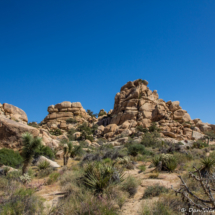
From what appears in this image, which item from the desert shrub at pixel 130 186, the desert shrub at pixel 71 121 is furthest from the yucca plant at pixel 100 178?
the desert shrub at pixel 71 121

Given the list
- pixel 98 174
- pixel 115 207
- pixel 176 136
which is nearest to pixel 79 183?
pixel 98 174

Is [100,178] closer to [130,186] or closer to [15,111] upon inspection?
[130,186]

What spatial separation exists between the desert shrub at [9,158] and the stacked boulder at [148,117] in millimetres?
28928

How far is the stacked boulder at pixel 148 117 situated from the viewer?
127ft

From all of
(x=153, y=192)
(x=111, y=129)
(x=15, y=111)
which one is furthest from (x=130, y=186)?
(x=111, y=129)

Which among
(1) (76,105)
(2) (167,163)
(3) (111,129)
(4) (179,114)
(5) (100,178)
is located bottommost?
(5) (100,178)

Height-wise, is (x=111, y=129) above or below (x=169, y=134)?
above

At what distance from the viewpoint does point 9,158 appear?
10938 mm

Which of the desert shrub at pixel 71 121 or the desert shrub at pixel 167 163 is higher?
the desert shrub at pixel 71 121

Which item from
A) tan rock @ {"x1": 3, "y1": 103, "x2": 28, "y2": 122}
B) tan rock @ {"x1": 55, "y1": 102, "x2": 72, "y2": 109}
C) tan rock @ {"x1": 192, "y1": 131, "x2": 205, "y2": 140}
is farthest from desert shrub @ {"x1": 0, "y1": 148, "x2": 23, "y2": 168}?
tan rock @ {"x1": 55, "y1": 102, "x2": 72, "y2": 109}

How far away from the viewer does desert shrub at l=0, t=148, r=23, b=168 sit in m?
10.5

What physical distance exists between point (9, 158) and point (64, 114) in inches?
1695

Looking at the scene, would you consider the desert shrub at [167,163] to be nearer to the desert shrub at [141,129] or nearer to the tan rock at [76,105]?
the desert shrub at [141,129]

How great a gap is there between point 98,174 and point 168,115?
133 ft
